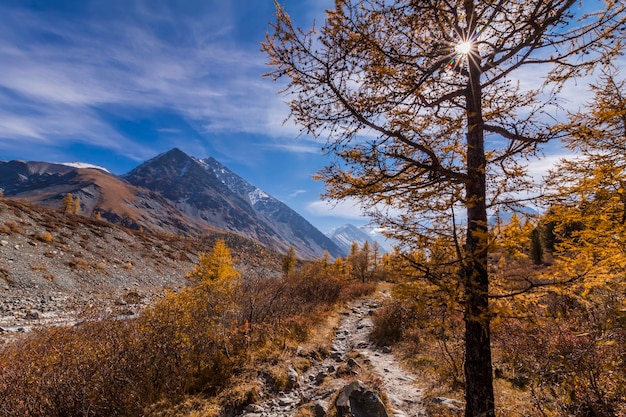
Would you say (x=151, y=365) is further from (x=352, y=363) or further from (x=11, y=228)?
(x=11, y=228)

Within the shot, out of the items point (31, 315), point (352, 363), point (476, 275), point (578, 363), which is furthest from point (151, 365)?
point (31, 315)

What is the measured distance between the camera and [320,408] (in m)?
6.22

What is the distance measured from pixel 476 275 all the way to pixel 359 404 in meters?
4.11

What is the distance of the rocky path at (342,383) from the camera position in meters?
6.46

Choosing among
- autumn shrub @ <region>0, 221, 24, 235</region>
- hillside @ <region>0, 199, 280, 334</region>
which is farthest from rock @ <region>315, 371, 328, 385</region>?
autumn shrub @ <region>0, 221, 24, 235</region>

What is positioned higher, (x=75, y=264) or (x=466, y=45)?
(x=466, y=45)

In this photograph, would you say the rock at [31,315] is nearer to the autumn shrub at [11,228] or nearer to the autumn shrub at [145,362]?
the autumn shrub at [145,362]

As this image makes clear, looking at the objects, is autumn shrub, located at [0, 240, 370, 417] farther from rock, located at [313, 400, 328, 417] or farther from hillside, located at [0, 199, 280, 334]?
hillside, located at [0, 199, 280, 334]

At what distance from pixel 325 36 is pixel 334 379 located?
25.6 ft

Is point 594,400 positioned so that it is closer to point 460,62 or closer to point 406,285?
point 406,285

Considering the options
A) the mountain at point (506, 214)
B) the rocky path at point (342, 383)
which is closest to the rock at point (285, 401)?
the rocky path at point (342, 383)

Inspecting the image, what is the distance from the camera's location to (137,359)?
6762 millimetres

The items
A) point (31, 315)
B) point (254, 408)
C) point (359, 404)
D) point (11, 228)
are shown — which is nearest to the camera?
point (359, 404)

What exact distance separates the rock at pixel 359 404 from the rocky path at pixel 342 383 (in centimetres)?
41
